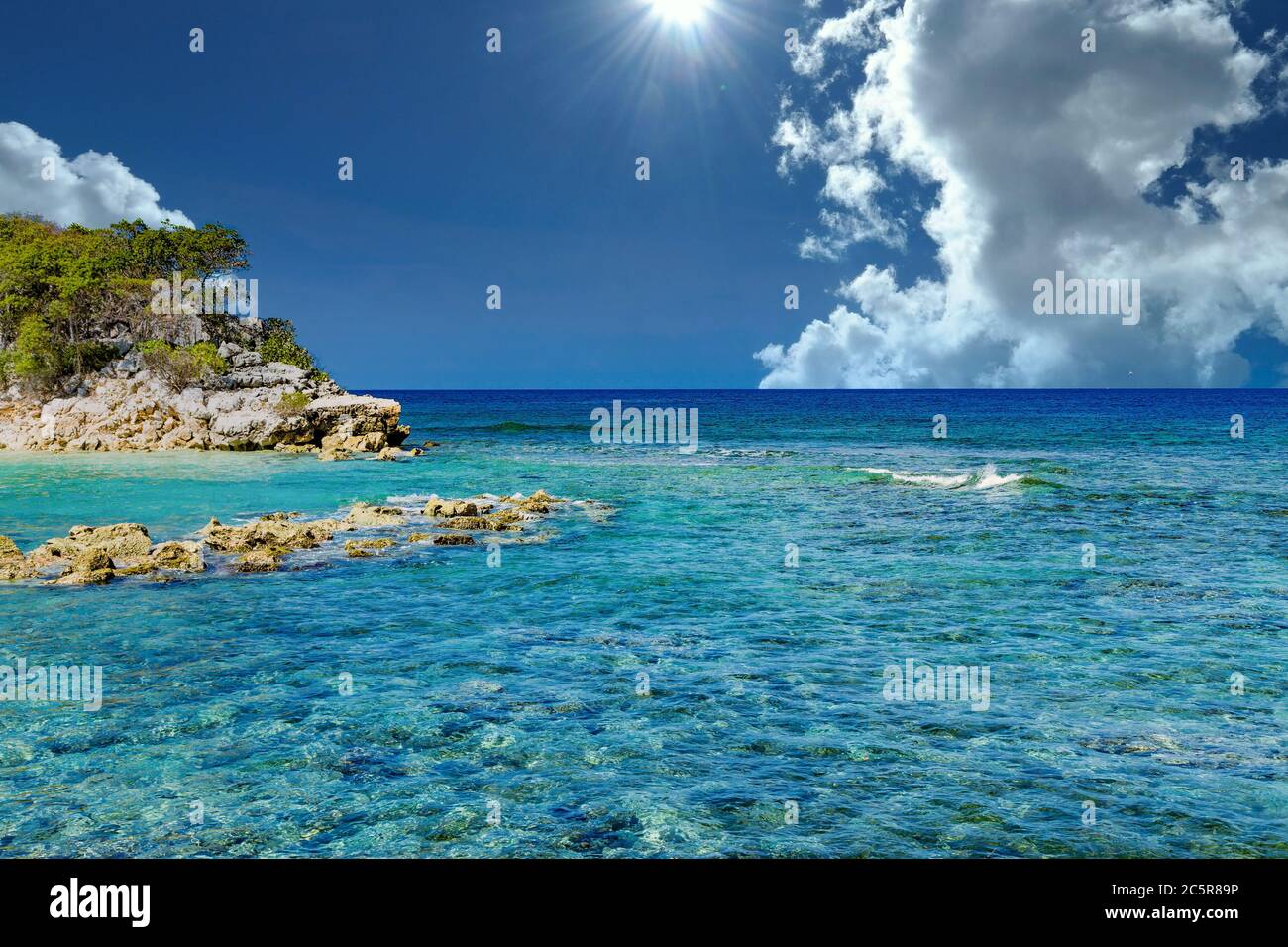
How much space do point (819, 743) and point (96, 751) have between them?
9.54m

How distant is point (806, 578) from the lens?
21.3 m

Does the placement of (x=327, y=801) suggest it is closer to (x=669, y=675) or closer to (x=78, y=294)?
(x=669, y=675)

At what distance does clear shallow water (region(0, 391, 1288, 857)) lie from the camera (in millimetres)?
9227

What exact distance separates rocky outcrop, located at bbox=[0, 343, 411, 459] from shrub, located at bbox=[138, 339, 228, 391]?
2.61 ft

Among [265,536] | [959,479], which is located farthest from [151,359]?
[959,479]

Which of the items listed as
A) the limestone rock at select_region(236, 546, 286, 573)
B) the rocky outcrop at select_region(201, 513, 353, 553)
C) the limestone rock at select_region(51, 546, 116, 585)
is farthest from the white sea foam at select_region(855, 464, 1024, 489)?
the limestone rock at select_region(51, 546, 116, 585)

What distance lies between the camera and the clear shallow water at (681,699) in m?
9.23

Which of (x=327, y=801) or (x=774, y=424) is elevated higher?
(x=774, y=424)

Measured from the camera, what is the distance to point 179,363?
228 ft

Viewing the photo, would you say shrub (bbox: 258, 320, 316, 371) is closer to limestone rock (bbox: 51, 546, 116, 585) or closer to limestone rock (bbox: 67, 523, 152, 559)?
limestone rock (bbox: 67, 523, 152, 559)

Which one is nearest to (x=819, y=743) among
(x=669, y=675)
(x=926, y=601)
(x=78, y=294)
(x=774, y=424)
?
(x=669, y=675)

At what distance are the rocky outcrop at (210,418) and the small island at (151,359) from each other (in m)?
0.11

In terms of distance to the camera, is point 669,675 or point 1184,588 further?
point 1184,588
